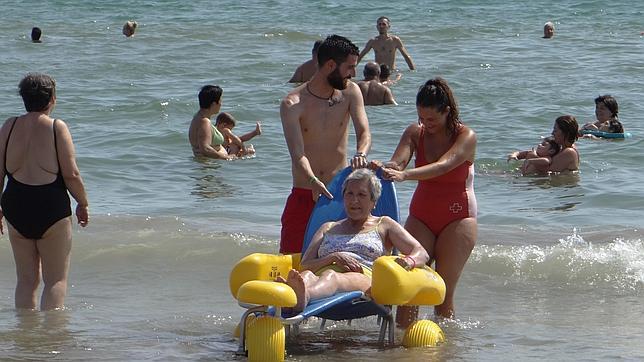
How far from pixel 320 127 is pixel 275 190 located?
5.14 m

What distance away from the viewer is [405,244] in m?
5.96

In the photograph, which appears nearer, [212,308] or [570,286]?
[212,308]

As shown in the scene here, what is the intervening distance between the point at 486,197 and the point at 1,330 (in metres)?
5.78

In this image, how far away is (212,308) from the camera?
7238 millimetres

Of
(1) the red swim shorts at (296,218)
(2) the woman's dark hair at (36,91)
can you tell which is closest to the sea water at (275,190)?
(1) the red swim shorts at (296,218)

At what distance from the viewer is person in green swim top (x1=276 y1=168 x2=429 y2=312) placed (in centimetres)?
588

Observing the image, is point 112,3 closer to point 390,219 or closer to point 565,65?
point 565,65

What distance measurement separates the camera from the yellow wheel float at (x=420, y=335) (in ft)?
19.5

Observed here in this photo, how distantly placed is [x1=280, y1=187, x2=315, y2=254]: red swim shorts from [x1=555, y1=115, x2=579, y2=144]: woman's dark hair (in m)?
5.68

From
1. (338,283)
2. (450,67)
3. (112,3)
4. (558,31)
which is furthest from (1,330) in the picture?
(112,3)

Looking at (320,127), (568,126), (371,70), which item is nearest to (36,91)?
(320,127)

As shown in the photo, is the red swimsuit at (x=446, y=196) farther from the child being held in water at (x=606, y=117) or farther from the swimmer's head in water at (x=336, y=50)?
the child being held in water at (x=606, y=117)

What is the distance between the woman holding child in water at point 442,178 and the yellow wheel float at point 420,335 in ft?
1.06

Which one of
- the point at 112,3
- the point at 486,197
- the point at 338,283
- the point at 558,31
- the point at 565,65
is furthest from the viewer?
the point at 112,3
